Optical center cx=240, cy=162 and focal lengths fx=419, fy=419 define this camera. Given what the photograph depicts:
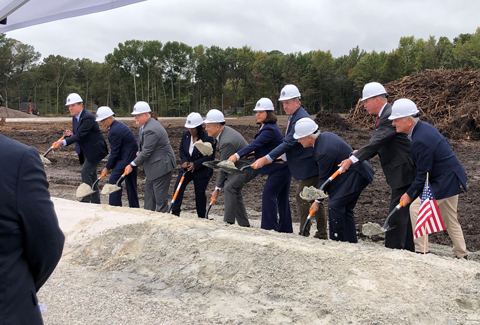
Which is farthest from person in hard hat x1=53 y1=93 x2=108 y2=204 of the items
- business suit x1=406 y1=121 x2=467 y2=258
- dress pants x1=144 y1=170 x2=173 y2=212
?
business suit x1=406 y1=121 x2=467 y2=258

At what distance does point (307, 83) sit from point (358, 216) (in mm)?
45138

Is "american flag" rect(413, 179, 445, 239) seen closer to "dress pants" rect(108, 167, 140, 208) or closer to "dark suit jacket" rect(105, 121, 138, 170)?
"dress pants" rect(108, 167, 140, 208)

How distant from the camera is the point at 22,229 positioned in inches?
59.9

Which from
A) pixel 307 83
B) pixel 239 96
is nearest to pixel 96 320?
pixel 307 83

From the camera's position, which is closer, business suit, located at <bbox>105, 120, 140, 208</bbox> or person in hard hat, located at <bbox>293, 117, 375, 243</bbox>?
person in hard hat, located at <bbox>293, 117, 375, 243</bbox>

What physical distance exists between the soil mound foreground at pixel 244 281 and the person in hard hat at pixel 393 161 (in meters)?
0.91

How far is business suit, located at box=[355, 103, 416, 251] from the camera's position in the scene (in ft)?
15.3

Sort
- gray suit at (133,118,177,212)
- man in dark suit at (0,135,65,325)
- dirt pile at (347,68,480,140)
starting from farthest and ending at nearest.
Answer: dirt pile at (347,68,480,140) < gray suit at (133,118,177,212) < man in dark suit at (0,135,65,325)

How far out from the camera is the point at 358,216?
7.28 metres

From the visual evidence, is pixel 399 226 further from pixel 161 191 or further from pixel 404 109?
pixel 161 191

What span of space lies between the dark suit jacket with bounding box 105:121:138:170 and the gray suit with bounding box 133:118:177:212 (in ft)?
1.52

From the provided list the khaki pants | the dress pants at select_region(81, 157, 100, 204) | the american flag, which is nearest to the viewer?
the american flag

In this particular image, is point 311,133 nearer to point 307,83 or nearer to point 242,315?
point 242,315

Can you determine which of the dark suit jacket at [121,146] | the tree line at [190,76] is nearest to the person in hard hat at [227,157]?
the dark suit jacket at [121,146]
